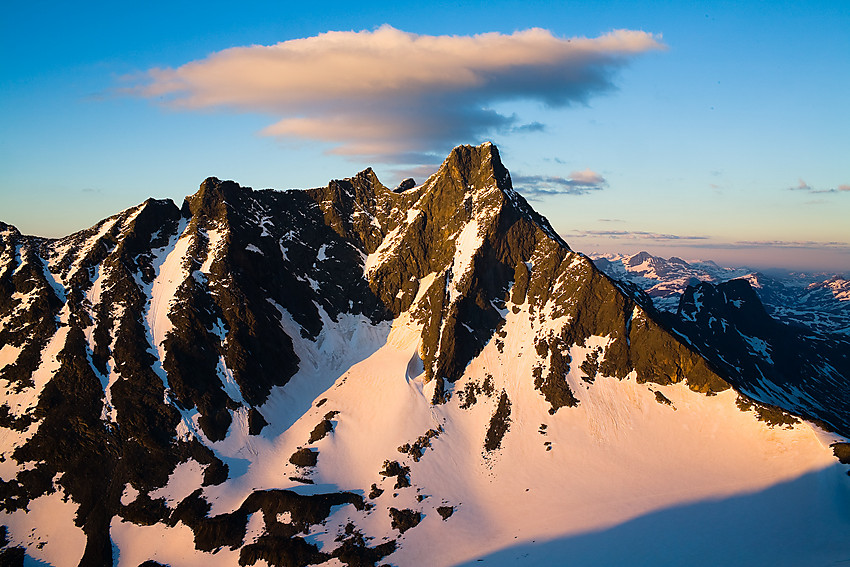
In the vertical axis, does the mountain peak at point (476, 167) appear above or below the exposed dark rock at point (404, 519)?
above

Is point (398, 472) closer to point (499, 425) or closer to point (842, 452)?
point (499, 425)

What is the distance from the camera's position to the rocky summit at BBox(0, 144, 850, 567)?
320ft

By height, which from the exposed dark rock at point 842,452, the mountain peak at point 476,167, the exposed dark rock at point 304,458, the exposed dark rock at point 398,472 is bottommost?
the exposed dark rock at point 398,472

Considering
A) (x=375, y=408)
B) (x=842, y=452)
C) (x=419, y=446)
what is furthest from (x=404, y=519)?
(x=842, y=452)

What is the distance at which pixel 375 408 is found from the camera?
13688cm

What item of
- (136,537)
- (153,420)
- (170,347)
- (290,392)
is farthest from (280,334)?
(136,537)

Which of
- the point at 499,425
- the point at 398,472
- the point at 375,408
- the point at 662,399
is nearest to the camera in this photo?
the point at 398,472

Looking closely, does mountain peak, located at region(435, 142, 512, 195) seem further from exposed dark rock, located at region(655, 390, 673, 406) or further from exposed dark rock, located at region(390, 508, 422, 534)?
exposed dark rock, located at region(390, 508, 422, 534)

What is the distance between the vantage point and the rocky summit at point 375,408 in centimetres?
9769

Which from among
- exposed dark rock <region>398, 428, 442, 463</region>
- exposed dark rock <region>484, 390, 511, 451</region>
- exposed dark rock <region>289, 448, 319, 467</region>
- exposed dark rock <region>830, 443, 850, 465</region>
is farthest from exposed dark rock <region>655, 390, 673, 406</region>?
exposed dark rock <region>289, 448, 319, 467</region>

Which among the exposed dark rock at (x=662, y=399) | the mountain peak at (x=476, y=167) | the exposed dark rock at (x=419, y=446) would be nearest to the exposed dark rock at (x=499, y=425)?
the exposed dark rock at (x=419, y=446)

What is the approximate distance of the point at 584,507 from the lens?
107688 millimetres

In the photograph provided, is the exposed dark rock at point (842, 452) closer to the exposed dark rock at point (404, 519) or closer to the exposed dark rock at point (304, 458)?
the exposed dark rock at point (404, 519)

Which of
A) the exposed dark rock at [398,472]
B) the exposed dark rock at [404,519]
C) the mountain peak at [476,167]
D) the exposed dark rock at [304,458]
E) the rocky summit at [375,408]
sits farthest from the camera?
the mountain peak at [476,167]
